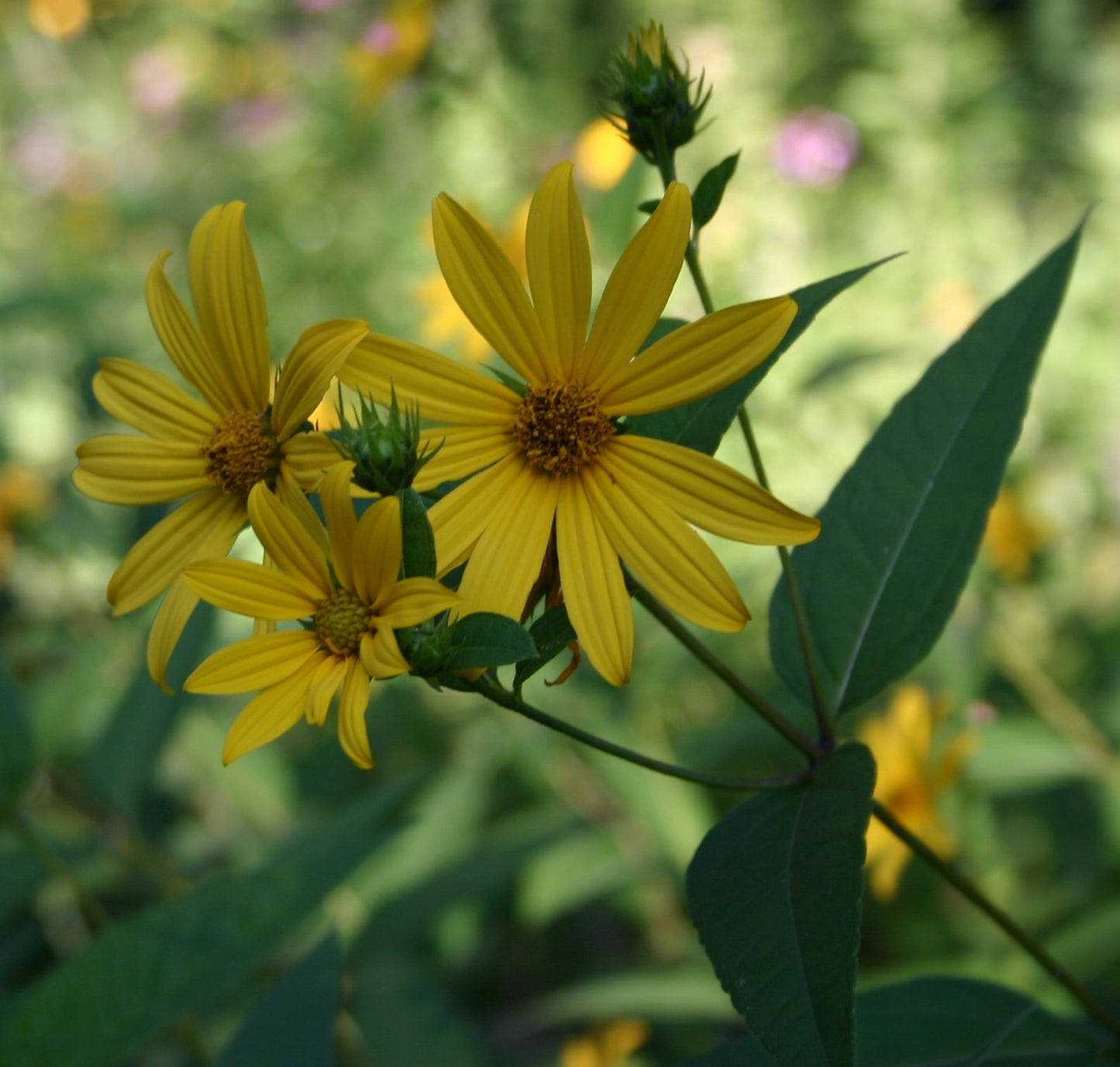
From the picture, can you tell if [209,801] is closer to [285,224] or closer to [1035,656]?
[1035,656]

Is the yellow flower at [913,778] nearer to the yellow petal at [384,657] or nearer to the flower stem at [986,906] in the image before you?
the flower stem at [986,906]

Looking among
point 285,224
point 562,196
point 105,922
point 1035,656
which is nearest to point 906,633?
point 562,196

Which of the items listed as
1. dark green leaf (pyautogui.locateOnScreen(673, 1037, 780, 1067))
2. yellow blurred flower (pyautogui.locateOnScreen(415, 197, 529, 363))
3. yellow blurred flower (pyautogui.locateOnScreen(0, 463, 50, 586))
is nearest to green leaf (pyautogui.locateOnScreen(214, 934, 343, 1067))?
dark green leaf (pyautogui.locateOnScreen(673, 1037, 780, 1067))

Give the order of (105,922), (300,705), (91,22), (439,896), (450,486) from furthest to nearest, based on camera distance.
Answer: (91,22) < (439,896) < (105,922) < (450,486) < (300,705)

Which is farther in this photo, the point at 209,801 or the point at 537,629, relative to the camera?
the point at 209,801

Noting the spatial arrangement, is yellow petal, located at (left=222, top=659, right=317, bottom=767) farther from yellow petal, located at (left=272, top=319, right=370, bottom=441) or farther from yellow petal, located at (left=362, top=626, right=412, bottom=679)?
yellow petal, located at (left=272, top=319, right=370, bottom=441)

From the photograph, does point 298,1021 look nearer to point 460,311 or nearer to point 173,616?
point 173,616

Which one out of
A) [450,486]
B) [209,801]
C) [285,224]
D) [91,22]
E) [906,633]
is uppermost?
[91,22]
